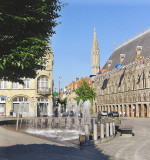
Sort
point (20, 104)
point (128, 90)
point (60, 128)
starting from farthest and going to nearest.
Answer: point (128, 90)
point (20, 104)
point (60, 128)

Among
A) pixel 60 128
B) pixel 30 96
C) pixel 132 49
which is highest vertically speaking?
pixel 132 49

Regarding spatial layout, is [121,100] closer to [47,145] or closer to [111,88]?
[111,88]

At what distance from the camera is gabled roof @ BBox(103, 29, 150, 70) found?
60862 mm

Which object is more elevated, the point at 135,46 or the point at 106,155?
the point at 135,46

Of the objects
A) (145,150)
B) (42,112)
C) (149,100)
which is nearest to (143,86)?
(149,100)

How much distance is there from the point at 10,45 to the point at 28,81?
142 ft

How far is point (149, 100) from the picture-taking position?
52.9m

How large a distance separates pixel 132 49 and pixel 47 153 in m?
59.8

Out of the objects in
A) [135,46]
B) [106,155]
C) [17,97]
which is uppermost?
[135,46]

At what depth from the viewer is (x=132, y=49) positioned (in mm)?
68000

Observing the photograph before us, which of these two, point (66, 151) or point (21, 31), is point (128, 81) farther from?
point (21, 31)

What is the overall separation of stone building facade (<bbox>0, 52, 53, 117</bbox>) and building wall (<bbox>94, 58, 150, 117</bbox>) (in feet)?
61.6

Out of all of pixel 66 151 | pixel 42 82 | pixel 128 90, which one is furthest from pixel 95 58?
pixel 66 151

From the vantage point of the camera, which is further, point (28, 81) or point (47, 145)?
point (28, 81)
